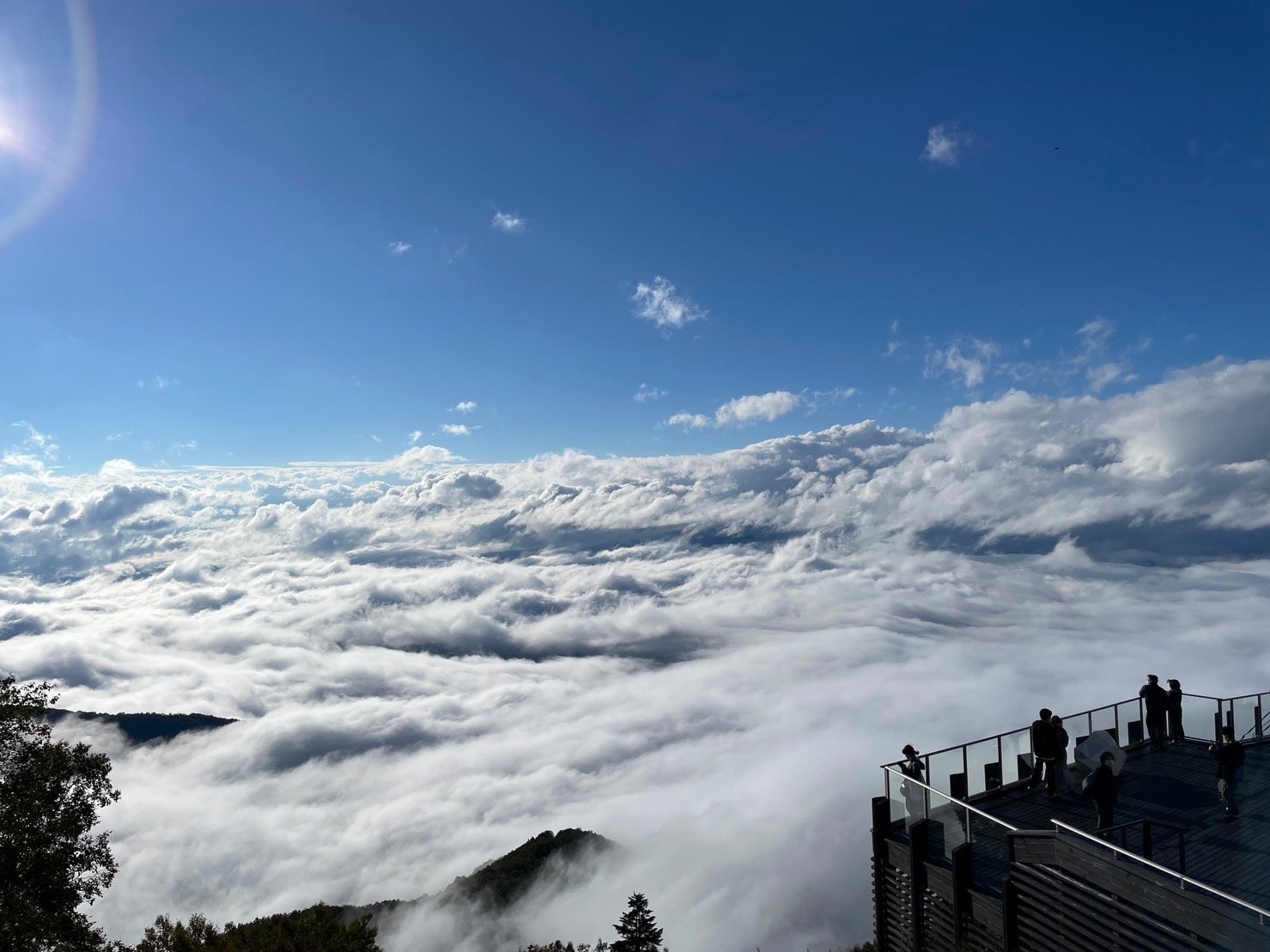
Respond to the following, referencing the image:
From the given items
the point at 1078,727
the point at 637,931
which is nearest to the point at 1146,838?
the point at 1078,727

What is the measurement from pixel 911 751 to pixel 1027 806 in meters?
Answer: 2.71

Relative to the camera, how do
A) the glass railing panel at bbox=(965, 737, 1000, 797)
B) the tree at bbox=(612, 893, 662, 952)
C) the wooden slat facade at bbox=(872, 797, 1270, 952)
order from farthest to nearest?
the tree at bbox=(612, 893, 662, 952)
the glass railing panel at bbox=(965, 737, 1000, 797)
the wooden slat facade at bbox=(872, 797, 1270, 952)

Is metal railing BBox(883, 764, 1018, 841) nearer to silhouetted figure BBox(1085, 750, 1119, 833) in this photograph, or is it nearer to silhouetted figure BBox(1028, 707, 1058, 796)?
silhouetted figure BBox(1085, 750, 1119, 833)

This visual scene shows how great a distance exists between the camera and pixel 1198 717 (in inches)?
720

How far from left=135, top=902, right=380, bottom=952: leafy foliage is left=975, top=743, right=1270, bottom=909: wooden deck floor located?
656 inches

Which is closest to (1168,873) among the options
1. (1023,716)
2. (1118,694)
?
(1023,716)

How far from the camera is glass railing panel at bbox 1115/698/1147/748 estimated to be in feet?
60.1

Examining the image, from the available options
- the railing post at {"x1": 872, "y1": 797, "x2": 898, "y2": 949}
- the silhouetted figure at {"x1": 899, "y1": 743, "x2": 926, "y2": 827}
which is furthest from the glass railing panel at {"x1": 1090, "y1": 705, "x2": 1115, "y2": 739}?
the railing post at {"x1": 872, "y1": 797, "x2": 898, "y2": 949}

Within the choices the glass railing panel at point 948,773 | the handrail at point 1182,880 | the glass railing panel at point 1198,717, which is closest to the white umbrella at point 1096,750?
the glass railing panel at point 948,773

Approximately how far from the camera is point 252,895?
176750 mm

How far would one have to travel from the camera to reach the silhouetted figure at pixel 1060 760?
14.9 meters

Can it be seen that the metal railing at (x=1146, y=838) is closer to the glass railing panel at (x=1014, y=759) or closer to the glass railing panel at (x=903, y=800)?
the glass railing panel at (x=903, y=800)

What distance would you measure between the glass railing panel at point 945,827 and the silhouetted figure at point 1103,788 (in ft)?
7.41

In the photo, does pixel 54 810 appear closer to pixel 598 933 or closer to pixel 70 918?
pixel 70 918
